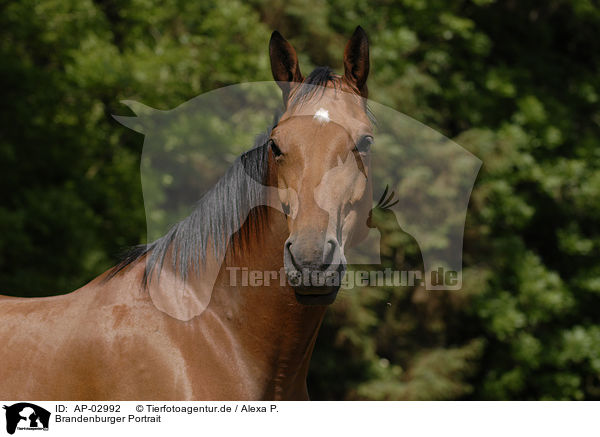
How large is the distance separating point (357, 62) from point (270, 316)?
1120 mm

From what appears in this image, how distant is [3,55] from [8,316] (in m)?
8.25

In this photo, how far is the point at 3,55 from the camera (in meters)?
9.66

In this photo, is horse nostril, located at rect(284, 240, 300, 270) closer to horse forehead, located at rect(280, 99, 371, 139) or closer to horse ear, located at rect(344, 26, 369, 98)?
horse forehead, located at rect(280, 99, 371, 139)

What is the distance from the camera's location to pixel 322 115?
2377 millimetres

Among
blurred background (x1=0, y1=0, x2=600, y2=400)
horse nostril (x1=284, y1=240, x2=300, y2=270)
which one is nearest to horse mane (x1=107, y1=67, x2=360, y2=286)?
horse nostril (x1=284, y1=240, x2=300, y2=270)

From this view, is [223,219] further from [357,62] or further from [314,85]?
[357,62]

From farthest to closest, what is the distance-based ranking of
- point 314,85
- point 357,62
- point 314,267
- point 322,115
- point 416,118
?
point 416,118 → point 357,62 → point 314,85 → point 322,115 → point 314,267

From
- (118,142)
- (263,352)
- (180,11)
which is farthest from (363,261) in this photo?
(180,11)

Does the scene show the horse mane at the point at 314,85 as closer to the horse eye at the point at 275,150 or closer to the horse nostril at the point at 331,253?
the horse eye at the point at 275,150

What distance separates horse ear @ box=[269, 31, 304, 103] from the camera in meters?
2.60

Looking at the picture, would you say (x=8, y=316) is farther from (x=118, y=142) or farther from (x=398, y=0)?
(x=398, y=0)

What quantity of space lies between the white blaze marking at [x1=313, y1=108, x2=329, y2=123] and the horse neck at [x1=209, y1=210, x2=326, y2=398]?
1.34 ft
